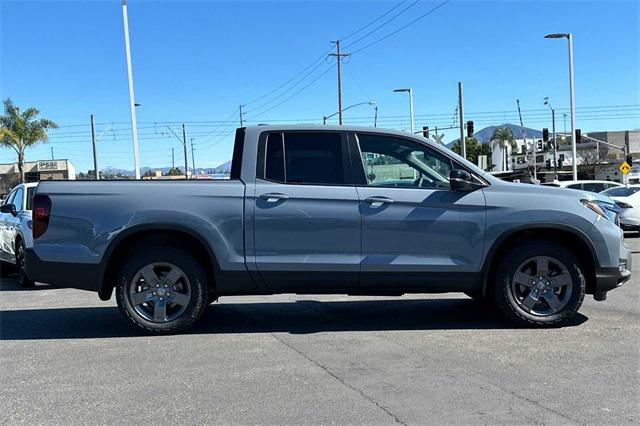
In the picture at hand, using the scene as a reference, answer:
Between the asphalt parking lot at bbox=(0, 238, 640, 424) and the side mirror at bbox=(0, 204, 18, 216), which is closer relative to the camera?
the asphalt parking lot at bbox=(0, 238, 640, 424)

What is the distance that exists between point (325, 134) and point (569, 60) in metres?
27.6

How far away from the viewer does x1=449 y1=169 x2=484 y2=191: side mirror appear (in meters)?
Answer: 5.57

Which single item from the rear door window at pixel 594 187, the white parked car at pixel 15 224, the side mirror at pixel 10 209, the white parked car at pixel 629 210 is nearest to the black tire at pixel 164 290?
the white parked car at pixel 15 224

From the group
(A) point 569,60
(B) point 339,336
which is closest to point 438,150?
(B) point 339,336

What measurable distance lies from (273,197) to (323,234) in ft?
1.96

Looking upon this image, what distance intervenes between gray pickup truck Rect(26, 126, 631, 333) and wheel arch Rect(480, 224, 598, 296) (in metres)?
0.01

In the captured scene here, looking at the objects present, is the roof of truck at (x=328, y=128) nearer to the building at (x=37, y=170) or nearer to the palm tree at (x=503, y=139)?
the building at (x=37, y=170)

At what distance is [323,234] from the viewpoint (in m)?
5.59

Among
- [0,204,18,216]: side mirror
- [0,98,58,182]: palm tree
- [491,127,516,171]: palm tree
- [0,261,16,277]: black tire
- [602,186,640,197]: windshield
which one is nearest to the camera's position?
[0,204,18,216]: side mirror

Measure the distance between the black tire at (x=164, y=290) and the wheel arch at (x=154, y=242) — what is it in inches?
3.8

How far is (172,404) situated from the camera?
13.2 feet

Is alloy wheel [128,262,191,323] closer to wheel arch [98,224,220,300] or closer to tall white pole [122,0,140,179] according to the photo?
→ wheel arch [98,224,220,300]

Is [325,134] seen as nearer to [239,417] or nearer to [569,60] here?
[239,417]

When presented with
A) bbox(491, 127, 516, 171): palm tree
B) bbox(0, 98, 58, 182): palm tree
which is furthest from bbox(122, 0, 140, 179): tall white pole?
bbox(491, 127, 516, 171): palm tree
